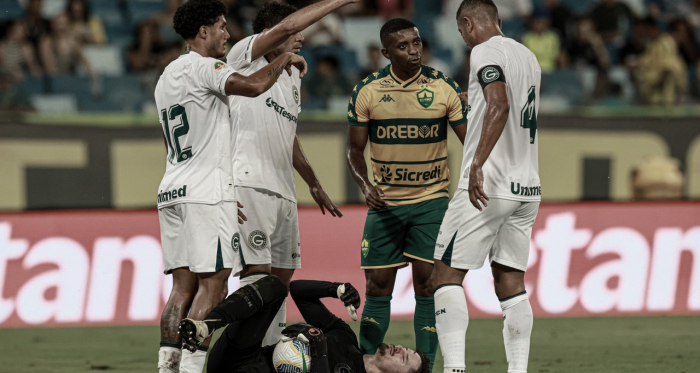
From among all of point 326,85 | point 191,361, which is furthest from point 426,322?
point 326,85

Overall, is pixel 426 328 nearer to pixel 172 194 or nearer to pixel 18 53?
pixel 172 194

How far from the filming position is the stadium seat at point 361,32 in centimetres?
1327

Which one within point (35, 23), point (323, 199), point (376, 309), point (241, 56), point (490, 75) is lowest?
point (376, 309)

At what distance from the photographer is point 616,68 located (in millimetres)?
13008

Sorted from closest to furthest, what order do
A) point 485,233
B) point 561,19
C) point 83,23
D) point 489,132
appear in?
point 489,132 < point 485,233 < point 83,23 < point 561,19

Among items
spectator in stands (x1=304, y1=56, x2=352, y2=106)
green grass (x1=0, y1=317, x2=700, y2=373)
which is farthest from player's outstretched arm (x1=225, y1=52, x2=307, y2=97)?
spectator in stands (x1=304, y1=56, x2=352, y2=106)

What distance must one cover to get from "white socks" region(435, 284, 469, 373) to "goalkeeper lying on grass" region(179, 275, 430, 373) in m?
0.37

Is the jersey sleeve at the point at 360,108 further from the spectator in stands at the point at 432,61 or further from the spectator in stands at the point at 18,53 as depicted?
the spectator in stands at the point at 18,53

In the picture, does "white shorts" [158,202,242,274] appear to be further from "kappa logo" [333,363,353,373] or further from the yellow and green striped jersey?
the yellow and green striped jersey

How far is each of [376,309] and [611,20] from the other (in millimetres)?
9423

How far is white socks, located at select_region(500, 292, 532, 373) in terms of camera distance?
16.6ft

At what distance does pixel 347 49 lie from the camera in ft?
41.6

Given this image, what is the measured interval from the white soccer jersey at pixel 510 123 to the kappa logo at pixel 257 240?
146 cm

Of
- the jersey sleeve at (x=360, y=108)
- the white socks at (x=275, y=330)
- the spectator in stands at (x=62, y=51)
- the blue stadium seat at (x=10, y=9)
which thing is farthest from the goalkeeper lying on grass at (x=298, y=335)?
the blue stadium seat at (x=10, y=9)
